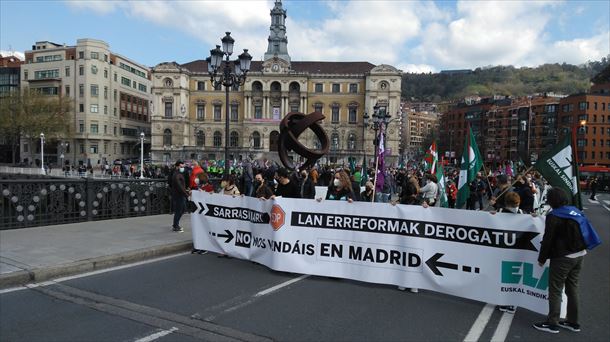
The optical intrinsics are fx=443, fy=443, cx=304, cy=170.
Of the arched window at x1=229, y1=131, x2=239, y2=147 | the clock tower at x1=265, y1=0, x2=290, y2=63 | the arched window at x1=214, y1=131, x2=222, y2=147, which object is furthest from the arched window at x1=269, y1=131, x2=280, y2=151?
the clock tower at x1=265, y1=0, x2=290, y2=63

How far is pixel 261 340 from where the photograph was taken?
16.0ft

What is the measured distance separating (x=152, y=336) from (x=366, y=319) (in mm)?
2560

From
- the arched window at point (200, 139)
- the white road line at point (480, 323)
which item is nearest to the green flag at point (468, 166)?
the white road line at point (480, 323)

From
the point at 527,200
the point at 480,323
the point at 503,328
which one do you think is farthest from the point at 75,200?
the point at 527,200

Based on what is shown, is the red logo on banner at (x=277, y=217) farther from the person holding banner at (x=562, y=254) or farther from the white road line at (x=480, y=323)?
the person holding banner at (x=562, y=254)

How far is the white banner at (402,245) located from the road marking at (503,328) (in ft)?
0.76

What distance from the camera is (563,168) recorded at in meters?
6.70

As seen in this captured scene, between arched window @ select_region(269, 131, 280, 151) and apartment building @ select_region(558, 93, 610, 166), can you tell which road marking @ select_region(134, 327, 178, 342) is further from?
apartment building @ select_region(558, 93, 610, 166)

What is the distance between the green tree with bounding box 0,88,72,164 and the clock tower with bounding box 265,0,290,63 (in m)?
54.4

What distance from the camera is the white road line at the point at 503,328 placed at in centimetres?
512

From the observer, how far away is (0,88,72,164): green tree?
67.8m

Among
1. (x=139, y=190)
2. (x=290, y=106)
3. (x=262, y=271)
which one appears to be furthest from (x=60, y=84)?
(x=262, y=271)

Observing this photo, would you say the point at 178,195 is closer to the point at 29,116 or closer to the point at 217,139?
the point at 29,116

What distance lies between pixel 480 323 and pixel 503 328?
27 cm
